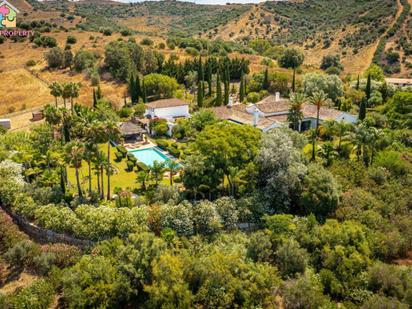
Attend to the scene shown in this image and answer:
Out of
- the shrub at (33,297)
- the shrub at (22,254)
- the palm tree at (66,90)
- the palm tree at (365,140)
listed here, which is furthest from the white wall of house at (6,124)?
the palm tree at (365,140)

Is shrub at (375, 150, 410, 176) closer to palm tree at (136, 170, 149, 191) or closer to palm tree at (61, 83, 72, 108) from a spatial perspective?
palm tree at (136, 170, 149, 191)

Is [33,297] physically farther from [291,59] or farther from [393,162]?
[291,59]

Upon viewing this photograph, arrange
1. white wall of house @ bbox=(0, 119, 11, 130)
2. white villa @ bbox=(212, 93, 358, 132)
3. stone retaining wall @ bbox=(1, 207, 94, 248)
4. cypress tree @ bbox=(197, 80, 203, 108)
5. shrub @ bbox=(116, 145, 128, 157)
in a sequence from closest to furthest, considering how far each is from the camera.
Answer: stone retaining wall @ bbox=(1, 207, 94, 248), shrub @ bbox=(116, 145, 128, 157), white villa @ bbox=(212, 93, 358, 132), white wall of house @ bbox=(0, 119, 11, 130), cypress tree @ bbox=(197, 80, 203, 108)

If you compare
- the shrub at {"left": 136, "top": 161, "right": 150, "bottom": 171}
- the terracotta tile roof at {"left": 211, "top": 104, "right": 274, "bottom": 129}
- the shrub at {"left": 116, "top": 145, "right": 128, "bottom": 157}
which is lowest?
the shrub at {"left": 136, "top": 161, "right": 150, "bottom": 171}

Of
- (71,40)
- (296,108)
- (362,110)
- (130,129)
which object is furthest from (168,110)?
(71,40)

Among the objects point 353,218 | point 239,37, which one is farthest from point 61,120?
point 239,37

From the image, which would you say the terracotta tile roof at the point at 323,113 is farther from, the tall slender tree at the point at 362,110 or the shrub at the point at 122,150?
the shrub at the point at 122,150

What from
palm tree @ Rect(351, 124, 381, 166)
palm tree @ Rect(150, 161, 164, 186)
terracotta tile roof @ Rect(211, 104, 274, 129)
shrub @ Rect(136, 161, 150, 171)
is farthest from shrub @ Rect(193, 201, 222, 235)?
terracotta tile roof @ Rect(211, 104, 274, 129)
